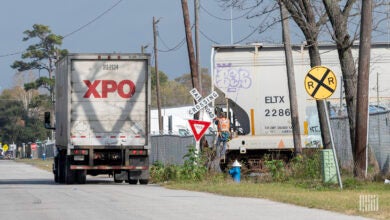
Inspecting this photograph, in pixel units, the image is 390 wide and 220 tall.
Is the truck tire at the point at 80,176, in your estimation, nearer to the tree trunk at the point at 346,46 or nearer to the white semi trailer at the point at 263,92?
the white semi trailer at the point at 263,92

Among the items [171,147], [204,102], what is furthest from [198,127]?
[171,147]

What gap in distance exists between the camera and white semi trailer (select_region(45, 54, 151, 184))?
1112 inches

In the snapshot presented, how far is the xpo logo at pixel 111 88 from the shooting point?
28312 mm

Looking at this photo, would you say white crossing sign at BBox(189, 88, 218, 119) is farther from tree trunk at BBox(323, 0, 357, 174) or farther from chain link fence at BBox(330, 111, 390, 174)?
tree trunk at BBox(323, 0, 357, 174)

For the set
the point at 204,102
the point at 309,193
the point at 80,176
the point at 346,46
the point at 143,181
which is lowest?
the point at 309,193

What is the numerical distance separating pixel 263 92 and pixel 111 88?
4941mm

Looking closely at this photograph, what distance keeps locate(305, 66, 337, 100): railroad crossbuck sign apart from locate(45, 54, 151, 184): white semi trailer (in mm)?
7833

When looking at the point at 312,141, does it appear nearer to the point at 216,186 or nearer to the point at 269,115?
the point at 269,115

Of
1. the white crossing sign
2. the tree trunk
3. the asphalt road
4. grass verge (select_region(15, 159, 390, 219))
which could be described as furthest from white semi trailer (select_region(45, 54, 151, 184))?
the tree trunk

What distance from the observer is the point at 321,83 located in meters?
21.7

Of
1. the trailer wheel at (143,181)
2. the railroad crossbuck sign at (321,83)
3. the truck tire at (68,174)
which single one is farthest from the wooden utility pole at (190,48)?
the railroad crossbuck sign at (321,83)

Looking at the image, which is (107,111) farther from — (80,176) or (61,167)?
(61,167)

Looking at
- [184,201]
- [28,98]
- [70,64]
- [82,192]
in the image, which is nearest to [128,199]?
[184,201]

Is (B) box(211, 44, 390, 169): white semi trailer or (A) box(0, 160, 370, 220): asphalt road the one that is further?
(B) box(211, 44, 390, 169): white semi trailer
